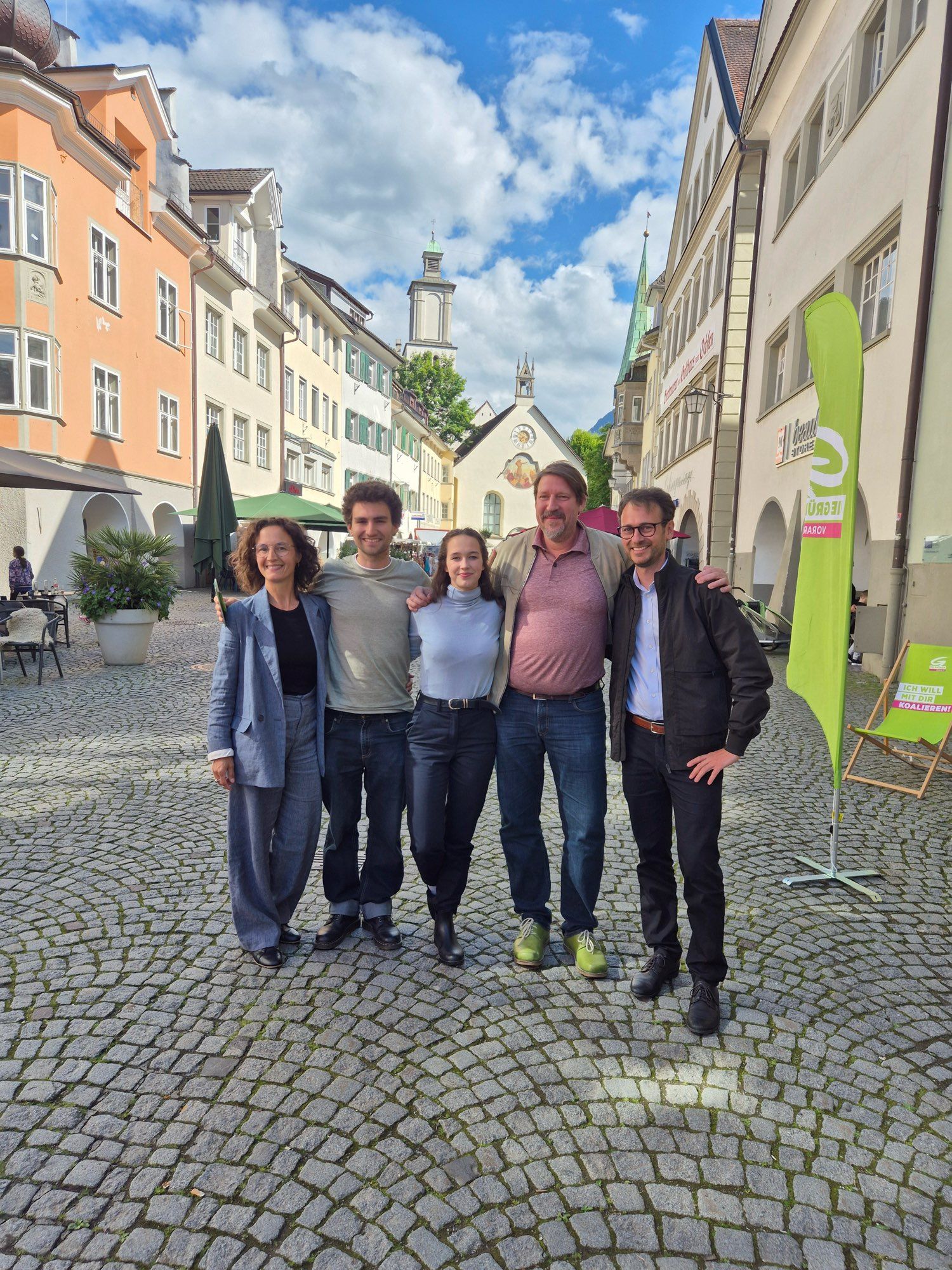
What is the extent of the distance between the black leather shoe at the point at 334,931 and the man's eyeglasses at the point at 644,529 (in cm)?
201

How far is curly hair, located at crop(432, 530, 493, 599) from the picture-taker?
10.8 feet

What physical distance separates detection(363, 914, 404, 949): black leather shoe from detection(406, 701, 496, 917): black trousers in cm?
33

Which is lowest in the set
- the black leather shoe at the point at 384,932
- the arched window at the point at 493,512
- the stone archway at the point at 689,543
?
the black leather shoe at the point at 384,932

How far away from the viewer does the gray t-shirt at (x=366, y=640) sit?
3.38 meters

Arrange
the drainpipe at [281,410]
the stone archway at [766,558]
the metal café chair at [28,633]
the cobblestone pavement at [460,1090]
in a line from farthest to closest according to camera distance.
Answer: the drainpipe at [281,410] → the stone archway at [766,558] → the metal café chair at [28,633] → the cobblestone pavement at [460,1090]

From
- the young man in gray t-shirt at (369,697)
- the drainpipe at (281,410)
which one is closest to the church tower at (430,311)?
the drainpipe at (281,410)

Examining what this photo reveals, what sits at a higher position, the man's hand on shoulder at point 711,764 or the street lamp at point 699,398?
the street lamp at point 699,398

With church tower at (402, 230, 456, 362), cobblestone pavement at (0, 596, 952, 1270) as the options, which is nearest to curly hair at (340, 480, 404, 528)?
cobblestone pavement at (0, 596, 952, 1270)

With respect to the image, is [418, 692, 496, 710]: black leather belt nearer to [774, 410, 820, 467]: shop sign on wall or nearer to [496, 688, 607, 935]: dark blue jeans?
[496, 688, 607, 935]: dark blue jeans

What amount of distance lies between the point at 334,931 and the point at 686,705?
178 centimetres

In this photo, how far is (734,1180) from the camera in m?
2.25

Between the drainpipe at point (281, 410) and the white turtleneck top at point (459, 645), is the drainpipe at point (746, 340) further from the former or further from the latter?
the drainpipe at point (281, 410)

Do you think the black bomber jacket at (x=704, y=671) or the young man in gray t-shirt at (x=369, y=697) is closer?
the black bomber jacket at (x=704, y=671)

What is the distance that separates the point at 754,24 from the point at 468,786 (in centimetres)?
3021
